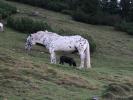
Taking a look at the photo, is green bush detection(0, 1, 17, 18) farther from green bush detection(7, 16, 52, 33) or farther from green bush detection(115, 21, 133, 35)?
green bush detection(115, 21, 133, 35)

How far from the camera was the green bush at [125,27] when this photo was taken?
4567 cm

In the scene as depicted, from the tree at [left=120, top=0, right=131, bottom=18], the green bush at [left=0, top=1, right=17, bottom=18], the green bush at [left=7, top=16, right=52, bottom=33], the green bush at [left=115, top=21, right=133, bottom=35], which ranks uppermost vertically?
the green bush at [left=0, top=1, right=17, bottom=18]

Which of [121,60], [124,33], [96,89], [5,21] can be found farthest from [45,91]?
[124,33]

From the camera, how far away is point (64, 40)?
23109 millimetres

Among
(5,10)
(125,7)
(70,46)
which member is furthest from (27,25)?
(125,7)

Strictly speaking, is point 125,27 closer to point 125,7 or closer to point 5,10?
point 125,7

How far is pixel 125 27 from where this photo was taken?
46.8m

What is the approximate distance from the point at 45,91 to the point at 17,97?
1.31 m

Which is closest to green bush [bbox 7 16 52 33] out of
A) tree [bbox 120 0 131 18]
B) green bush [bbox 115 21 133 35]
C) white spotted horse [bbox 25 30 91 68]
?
white spotted horse [bbox 25 30 91 68]

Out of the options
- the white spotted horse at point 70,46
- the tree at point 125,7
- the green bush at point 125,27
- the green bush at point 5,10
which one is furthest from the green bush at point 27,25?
the tree at point 125,7

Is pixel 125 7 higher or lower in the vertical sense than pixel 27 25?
lower

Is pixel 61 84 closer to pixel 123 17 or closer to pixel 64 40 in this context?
pixel 64 40

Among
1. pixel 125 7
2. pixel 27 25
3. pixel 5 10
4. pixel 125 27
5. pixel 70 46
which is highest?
pixel 70 46

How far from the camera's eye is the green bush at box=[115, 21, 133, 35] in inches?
1798
